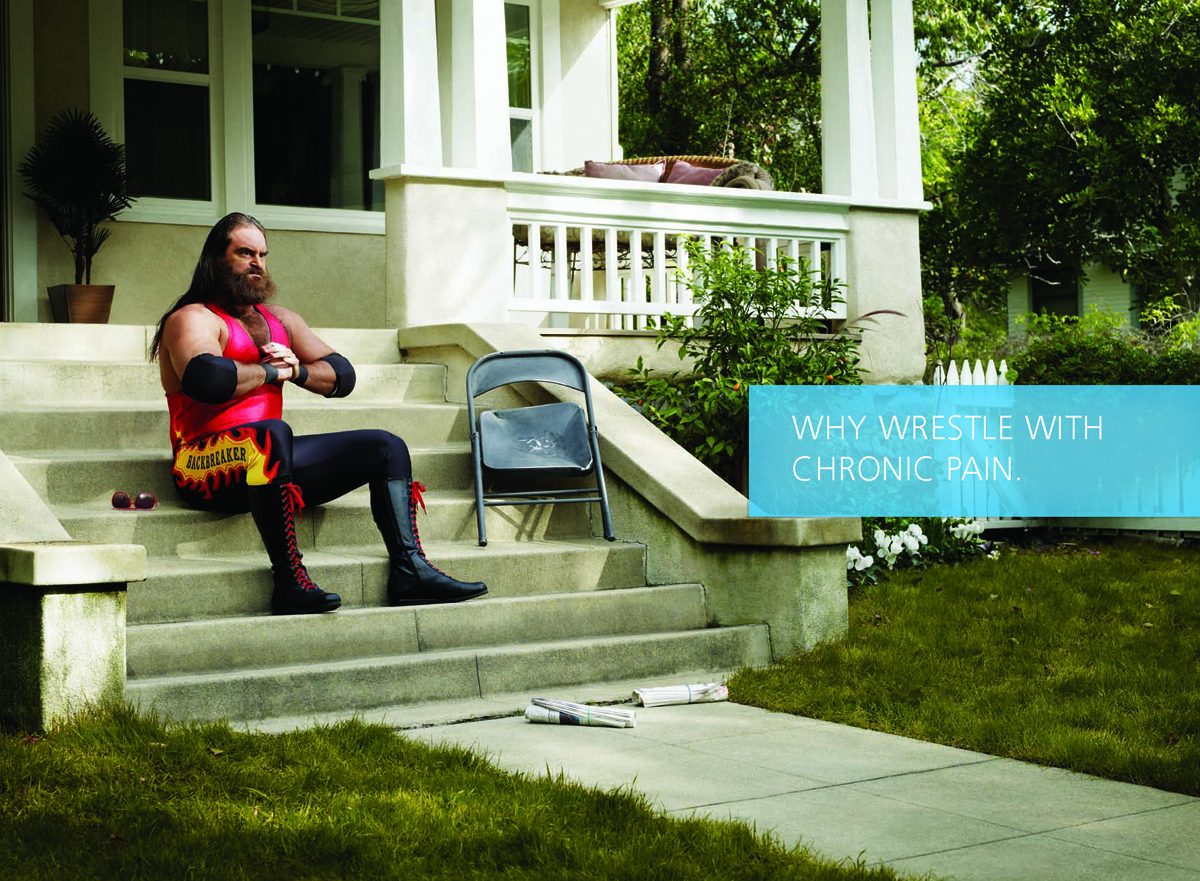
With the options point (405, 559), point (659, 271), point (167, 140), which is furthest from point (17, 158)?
point (405, 559)

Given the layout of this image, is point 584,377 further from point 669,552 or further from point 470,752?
point 470,752

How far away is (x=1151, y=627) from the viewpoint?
668cm

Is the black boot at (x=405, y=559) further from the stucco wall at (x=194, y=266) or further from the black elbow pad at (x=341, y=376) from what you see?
the stucco wall at (x=194, y=266)

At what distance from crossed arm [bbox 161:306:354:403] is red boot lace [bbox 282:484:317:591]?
453 millimetres

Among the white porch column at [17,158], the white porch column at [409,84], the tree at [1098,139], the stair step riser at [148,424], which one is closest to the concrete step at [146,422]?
the stair step riser at [148,424]

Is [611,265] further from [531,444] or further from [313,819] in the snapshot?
[313,819]

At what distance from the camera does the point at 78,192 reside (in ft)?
30.4

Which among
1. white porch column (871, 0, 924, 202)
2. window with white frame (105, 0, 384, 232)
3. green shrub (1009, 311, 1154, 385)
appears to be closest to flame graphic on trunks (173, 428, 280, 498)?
window with white frame (105, 0, 384, 232)

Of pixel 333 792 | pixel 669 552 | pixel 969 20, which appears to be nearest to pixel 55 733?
pixel 333 792

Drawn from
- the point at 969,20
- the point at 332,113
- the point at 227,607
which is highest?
the point at 969,20

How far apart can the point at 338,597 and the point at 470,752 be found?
1.15 m

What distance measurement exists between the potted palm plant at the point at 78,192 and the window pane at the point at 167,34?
30.2 inches

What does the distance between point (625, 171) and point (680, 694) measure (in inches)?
231

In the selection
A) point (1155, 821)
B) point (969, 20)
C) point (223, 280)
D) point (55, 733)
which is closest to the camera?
point (1155, 821)
